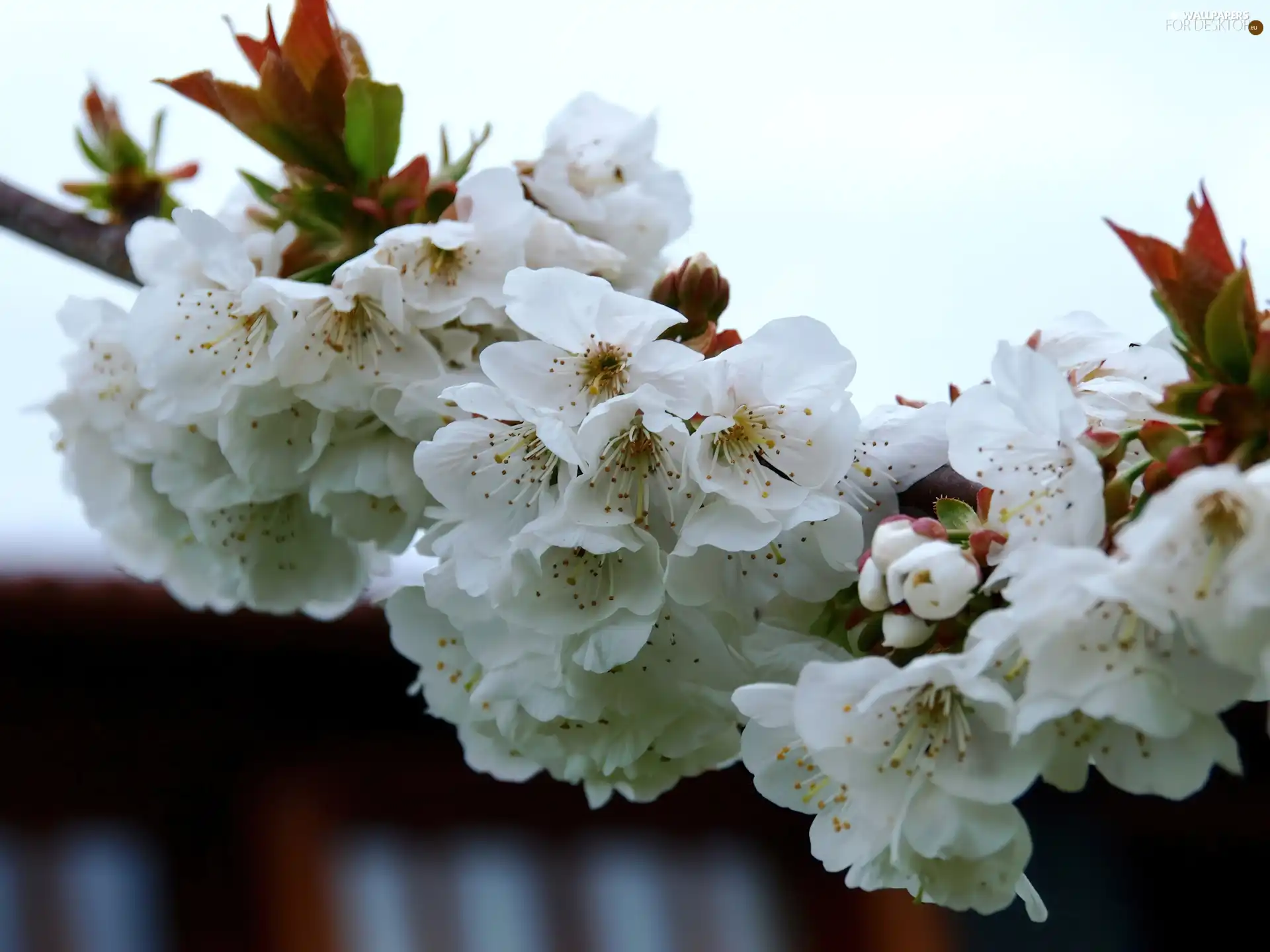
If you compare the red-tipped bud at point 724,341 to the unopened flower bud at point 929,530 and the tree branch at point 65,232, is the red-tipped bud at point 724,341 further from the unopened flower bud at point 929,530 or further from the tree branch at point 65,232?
the tree branch at point 65,232

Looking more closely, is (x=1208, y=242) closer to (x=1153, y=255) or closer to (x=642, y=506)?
(x=1153, y=255)

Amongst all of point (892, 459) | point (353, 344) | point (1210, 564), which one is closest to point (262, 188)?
point (353, 344)

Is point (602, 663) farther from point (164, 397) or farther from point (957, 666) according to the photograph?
point (164, 397)

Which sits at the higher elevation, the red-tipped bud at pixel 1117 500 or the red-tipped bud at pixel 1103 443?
→ the red-tipped bud at pixel 1103 443

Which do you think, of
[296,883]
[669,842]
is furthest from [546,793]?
[296,883]

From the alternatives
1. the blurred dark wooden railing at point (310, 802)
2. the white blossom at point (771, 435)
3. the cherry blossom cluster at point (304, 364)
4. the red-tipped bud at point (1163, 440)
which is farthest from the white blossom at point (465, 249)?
the blurred dark wooden railing at point (310, 802)

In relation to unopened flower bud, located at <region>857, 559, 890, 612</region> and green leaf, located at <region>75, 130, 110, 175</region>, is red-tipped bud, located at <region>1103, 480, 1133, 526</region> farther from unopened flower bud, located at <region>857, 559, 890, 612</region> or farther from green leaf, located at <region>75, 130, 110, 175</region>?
green leaf, located at <region>75, 130, 110, 175</region>
